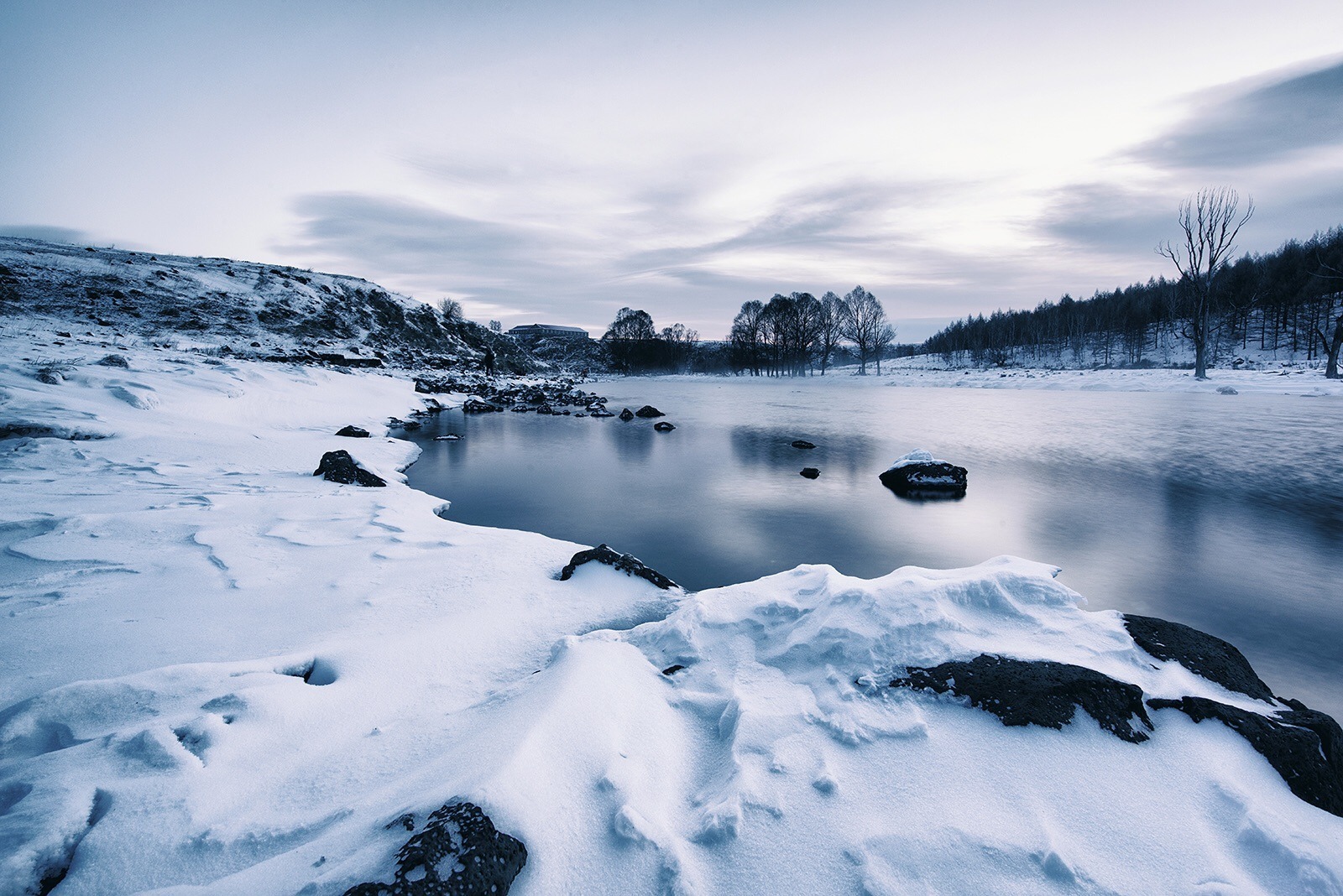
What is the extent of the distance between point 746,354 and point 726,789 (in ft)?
256

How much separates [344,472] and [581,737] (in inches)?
274

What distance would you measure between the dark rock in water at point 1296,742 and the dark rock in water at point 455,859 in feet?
Result: 9.95

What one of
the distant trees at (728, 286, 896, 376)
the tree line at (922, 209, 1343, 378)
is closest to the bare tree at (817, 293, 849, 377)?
the distant trees at (728, 286, 896, 376)

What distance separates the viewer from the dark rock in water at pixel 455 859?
4.98 feet

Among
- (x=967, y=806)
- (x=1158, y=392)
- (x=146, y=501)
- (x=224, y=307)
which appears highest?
(x=224, y=307)

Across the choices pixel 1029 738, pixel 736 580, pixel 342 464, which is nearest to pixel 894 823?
pixel 1029 738

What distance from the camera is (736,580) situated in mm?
5609

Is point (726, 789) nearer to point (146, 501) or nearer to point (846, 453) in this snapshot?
point (146, 501)

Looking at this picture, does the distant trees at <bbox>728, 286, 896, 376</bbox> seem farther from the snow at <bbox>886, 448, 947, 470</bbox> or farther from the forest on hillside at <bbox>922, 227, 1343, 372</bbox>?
the snow at <bbox>886, 448, 947, 470</bbox>

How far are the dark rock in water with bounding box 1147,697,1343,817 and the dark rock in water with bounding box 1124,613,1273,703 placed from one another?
0.21 metres

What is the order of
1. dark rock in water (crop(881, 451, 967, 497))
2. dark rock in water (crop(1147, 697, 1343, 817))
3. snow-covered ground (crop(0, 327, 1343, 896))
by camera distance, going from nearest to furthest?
snow-covered ground (crop(0, 327, 1343, 896))
dark rock in water (crop(1147, 697, 1343, 817))
dark rock in water (crop(881, 451, 967, 497))

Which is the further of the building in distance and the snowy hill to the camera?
the building in distance

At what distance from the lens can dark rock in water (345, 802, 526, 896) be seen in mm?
1517

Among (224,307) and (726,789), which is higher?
(224,307)
